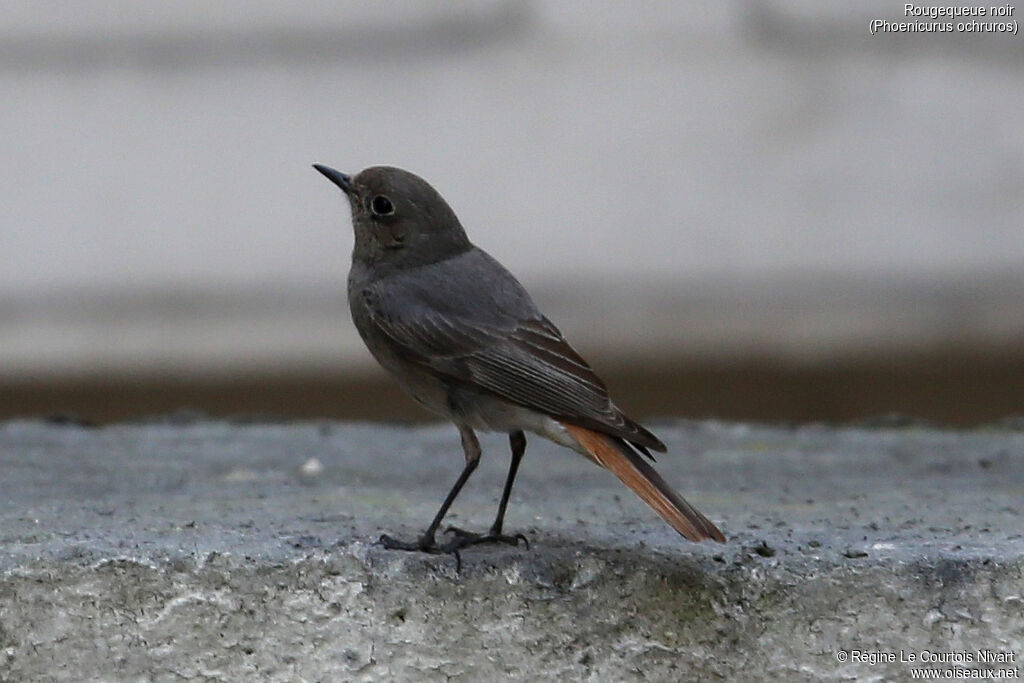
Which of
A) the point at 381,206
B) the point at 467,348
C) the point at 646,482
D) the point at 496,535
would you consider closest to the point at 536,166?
the point at 381,206

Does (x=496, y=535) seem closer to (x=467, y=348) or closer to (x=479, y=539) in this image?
(x=479, y=539)

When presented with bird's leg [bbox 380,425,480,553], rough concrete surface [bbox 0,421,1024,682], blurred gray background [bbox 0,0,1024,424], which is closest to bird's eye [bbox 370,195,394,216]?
bird's leg [bbox 380,425,480,553]

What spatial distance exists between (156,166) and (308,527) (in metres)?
→ 3.48

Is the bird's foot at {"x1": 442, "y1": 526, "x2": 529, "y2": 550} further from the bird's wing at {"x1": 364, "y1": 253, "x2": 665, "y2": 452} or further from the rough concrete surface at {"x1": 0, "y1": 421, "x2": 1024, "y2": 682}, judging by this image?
the bird's wing at {"x1": 364, "y1": 253, "x2": 665, "y2": 452}

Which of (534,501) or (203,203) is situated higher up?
(203,203)

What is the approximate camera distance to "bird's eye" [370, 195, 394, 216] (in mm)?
4391

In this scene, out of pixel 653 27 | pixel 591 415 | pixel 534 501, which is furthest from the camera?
pixel 653 27

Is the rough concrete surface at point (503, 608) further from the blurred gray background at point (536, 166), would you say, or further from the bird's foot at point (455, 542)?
the blurred gray background at point (536, 166)

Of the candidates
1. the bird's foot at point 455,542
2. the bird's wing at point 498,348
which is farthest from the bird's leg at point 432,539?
the bird's wing at point 498,348

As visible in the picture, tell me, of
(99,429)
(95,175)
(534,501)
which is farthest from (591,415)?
(95,175)

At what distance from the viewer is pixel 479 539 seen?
3703 millimetres

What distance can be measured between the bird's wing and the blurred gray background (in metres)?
2.74

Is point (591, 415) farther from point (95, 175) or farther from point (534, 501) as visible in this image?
point (95, 175)

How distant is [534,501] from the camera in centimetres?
454
